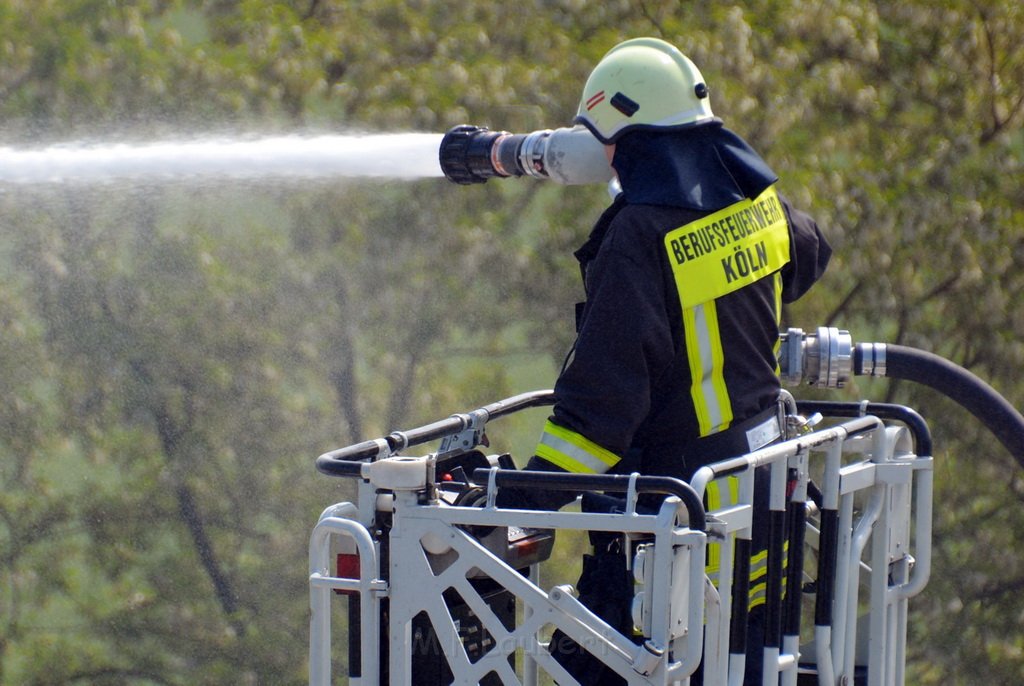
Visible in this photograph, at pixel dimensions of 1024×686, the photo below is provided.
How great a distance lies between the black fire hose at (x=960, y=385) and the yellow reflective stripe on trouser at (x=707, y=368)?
1017mm

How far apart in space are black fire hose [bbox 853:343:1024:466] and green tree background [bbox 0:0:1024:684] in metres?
3.98

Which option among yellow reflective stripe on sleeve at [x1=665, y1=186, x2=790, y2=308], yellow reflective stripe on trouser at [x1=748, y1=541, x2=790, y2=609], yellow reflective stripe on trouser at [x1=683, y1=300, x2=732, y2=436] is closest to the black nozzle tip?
yellow reflective stripe on sleeve at [x1=665, y1=186, x2=790, y2=308]

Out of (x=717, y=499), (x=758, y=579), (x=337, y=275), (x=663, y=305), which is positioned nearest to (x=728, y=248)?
(x=663, y=305)

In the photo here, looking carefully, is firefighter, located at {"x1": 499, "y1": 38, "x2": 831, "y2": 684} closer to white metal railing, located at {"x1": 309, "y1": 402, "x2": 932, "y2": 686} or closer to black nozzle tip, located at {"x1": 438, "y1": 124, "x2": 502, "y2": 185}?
white metal railing, located at {"x1": 309, "y1": 402, "x2": 932, "y2": 686}

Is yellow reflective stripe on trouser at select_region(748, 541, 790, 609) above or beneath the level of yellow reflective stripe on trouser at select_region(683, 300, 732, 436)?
beneath

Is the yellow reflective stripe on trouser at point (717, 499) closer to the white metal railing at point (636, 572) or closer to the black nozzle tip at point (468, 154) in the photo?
the white metal railing at point (636, 572)

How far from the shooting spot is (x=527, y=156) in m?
3.86

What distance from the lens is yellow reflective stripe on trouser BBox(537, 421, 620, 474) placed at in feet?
10.5

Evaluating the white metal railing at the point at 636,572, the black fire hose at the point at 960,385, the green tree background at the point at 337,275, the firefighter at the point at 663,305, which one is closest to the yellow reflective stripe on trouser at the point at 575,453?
the firefighter at the point at 663,305

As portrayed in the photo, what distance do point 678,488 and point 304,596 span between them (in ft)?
21.5

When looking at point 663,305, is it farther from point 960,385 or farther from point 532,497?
point 960,385

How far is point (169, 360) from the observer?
28.7 feet

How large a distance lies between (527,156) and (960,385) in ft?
5.60

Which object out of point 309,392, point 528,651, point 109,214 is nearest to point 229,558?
point 309,392
